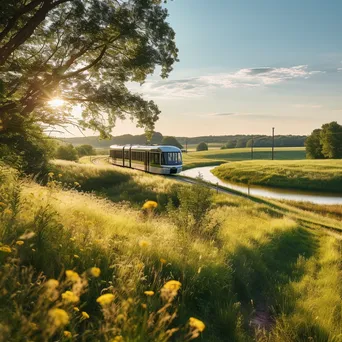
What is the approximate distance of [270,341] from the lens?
4.54 m

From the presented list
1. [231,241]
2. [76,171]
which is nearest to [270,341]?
[231,241]

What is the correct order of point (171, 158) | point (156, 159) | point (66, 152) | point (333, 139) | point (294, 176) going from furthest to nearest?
point (333, 139), point (66, 152), point (294, 176), point (156, 159), point (171, 158)

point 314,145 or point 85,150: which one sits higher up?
point 314,145

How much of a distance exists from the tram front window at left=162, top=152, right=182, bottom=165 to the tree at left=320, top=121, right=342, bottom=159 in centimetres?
5640

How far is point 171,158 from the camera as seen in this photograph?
3219 centimetres

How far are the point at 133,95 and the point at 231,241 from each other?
7.06m

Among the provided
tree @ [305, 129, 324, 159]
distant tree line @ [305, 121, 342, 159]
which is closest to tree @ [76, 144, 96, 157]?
tree @ [305, 129, 324, 159]

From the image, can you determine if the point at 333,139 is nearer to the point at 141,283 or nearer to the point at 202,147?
the point at 141,283

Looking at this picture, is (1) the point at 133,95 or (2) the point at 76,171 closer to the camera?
(1) the point at 133,95

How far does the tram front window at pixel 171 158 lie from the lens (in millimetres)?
31672

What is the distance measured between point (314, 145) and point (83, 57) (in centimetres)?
8388

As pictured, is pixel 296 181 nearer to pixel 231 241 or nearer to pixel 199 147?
pixel 231 241

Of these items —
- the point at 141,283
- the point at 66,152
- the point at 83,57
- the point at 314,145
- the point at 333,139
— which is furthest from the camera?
the point at 314,145

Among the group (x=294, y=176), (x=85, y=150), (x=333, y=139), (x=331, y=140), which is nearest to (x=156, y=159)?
(x=294, y=176)
